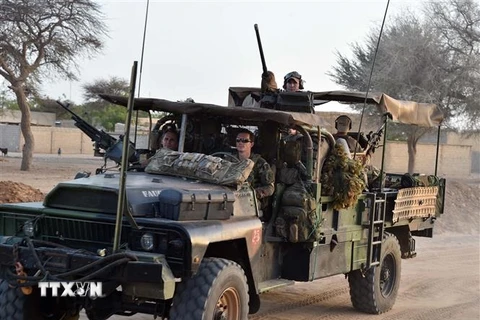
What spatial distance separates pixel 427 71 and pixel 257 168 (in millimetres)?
23442

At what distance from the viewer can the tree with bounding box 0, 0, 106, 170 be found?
28.0 m

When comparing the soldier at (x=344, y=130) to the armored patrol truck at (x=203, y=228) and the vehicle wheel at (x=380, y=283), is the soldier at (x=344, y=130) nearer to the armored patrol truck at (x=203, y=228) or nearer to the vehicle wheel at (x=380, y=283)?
the armored patrol truck at (x=203, y=228)

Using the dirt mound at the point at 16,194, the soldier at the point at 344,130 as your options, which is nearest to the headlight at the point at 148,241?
the soldier at the point at 344,130

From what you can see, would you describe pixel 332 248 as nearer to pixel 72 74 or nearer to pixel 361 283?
pixel 361 283

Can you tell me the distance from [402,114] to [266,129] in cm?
246

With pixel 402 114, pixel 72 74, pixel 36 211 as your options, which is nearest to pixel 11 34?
pixel 72 74

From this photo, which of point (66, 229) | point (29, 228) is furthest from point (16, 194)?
point (66, 229)

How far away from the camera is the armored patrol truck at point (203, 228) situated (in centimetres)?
609

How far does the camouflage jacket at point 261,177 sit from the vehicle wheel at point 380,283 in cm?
252

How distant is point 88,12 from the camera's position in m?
29.4

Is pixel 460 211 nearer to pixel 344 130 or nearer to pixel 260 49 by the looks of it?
pixel 344 130

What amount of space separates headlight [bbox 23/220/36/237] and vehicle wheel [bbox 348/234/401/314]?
442 centimetres

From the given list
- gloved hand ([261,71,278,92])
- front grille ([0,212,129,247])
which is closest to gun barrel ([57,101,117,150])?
gloved hand ([261,71,278,92])

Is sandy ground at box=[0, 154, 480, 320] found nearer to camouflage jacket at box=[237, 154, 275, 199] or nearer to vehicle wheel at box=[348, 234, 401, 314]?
vehicle wheel at box=[348, 234, 401, 314]
